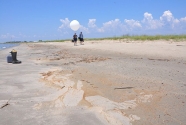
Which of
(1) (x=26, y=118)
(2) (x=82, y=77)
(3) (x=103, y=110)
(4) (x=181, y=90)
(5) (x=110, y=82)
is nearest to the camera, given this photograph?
(1) (x=26, y=118)

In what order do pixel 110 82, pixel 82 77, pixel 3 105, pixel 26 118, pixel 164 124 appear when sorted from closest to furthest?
pixel 164 124, pixel 26 118, pixel 3 105, pixel 110 82, pixel 82 77

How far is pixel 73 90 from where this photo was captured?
5477 millimetres

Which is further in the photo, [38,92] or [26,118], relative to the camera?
[38,92]

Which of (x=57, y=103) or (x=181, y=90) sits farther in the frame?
(x=181, y=90)

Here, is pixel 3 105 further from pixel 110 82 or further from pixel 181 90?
pixel 181 90

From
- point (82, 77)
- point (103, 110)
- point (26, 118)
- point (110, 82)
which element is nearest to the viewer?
point (26, 118)

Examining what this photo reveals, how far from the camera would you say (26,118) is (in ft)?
12.0

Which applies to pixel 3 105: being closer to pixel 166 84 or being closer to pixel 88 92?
pixel 88 92

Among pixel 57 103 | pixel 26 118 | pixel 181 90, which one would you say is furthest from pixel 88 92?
pixel 181 90

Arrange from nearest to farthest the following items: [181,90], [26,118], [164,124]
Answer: [164,124] → [26,118] → [181,90]

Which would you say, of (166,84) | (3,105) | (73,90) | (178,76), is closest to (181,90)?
(166,84)

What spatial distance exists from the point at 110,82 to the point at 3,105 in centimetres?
300

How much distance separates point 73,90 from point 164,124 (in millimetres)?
2682

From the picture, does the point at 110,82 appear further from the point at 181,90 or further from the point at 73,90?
the point at 181,90
